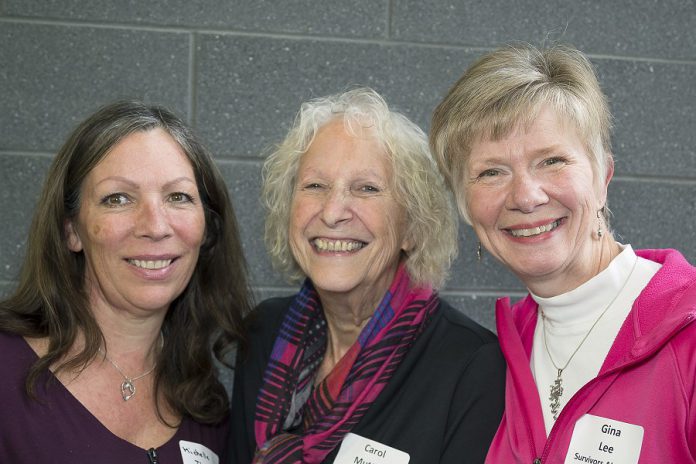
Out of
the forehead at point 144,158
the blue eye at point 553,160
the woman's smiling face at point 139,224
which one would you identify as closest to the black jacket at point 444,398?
the blue eye at point 553,160

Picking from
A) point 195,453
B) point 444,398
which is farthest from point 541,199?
point 195,453

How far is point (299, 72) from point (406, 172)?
87 centimetres

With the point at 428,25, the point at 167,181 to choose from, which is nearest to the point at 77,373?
the point at 167,181

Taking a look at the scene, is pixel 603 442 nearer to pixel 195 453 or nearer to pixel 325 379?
pixel 325 379

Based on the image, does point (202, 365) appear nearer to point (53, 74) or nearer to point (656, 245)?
point (53, 74)

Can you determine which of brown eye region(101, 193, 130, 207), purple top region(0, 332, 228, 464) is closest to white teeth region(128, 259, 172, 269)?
brown eye region(101, 193, 130, 207)

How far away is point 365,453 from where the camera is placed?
5.86ft

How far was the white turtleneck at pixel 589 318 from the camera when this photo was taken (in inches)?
63.7

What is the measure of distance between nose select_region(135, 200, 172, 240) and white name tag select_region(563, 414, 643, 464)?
103 cm

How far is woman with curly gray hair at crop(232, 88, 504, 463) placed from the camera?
5.85ft

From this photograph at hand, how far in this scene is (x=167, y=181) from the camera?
191 cm

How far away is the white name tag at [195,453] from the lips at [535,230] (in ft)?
3.13

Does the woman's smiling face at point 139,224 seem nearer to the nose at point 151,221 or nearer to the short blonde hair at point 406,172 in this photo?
the nose at point 151,221

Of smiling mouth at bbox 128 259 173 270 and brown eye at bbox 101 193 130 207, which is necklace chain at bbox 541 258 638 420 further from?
brown eye at bbox 101 193 130 207
